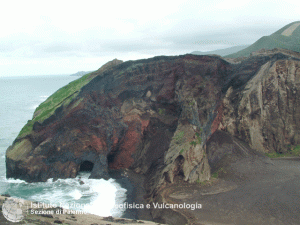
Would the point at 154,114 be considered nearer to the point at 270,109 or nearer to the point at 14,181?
the point at 270,109

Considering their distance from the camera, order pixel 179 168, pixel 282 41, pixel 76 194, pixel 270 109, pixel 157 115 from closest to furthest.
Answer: pixel 179 168, pixel 76 194, pixel 270 109, pixel 157 115, pixel 282 41

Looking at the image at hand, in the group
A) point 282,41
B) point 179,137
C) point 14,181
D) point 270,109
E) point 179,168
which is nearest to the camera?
point 179,168

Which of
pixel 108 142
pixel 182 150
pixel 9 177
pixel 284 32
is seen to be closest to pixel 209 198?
pixel 182 150

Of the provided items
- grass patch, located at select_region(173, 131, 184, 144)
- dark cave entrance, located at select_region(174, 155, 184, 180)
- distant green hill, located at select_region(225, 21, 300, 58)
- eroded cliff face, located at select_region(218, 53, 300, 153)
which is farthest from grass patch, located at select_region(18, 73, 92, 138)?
distant green hill, located at select_region(225, 21, 300, 58)

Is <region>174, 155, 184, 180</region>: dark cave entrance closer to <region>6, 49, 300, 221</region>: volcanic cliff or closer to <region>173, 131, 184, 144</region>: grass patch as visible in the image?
<region>6, 49, 300, 221</region>: volcanic cliff

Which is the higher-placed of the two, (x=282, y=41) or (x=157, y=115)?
(x=282, y=41)

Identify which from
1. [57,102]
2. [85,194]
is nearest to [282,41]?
[57,102]
